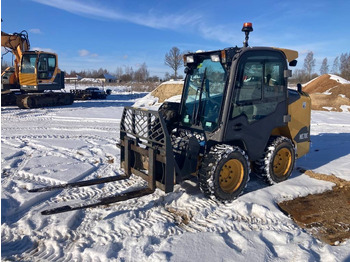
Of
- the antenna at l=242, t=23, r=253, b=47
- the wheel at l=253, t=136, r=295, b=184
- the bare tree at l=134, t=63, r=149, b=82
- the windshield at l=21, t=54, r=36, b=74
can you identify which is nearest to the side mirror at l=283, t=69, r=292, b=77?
the antenna at l=242, t=23, r=253, b=47

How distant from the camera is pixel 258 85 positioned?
4891 mm

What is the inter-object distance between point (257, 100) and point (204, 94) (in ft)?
2.84

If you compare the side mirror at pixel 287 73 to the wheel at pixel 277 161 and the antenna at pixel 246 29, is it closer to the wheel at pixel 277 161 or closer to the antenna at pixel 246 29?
the antenna at pixel 246 29

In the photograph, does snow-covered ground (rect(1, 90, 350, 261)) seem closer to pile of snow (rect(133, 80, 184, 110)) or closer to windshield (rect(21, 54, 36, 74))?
windshield (rect(21, 54, 36, 74))

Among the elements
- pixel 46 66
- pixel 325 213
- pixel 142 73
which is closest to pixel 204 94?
pixel 325 213

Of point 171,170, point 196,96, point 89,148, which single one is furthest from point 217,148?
point 89,148

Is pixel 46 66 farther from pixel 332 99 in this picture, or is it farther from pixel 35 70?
pixel 332 99

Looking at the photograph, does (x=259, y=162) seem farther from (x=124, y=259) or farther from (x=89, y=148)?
(x=89, y=148)

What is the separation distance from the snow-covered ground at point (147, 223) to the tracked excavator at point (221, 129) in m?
0.28

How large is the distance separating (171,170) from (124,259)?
1391 mm

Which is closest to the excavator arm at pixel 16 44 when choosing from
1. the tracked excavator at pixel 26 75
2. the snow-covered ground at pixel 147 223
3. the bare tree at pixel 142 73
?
the tracked excavator at pixel 26 75

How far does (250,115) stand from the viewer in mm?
4828

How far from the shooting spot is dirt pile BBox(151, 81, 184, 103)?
74.1ft

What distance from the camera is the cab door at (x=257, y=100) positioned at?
459cm
